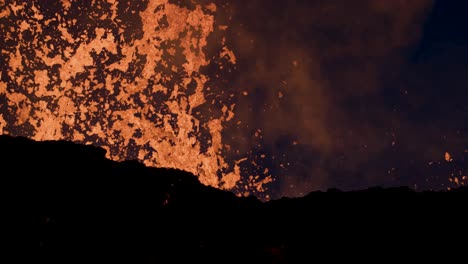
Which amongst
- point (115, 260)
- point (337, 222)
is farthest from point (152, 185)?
point (337, 222)

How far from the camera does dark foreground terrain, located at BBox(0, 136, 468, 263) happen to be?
16.7 feet

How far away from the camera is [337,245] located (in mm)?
5441

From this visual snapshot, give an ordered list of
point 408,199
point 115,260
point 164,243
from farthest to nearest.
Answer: point 408,199 < point 164,243 < point 115,260

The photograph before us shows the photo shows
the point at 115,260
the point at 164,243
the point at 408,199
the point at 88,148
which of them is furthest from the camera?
the point at 88,148

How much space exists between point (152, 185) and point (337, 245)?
2.89 m

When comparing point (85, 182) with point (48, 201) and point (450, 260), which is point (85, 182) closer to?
point (48, 201)

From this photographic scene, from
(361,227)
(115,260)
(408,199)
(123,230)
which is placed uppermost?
(408,199)

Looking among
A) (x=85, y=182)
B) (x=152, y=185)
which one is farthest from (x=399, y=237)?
(x=85, y=182)

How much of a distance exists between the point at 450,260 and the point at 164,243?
3.82 meters

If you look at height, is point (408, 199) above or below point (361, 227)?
above

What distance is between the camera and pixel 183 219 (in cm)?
583

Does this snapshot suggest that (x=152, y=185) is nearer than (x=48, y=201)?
No

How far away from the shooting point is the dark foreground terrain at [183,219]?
16.7 feet

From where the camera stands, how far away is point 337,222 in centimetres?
567
